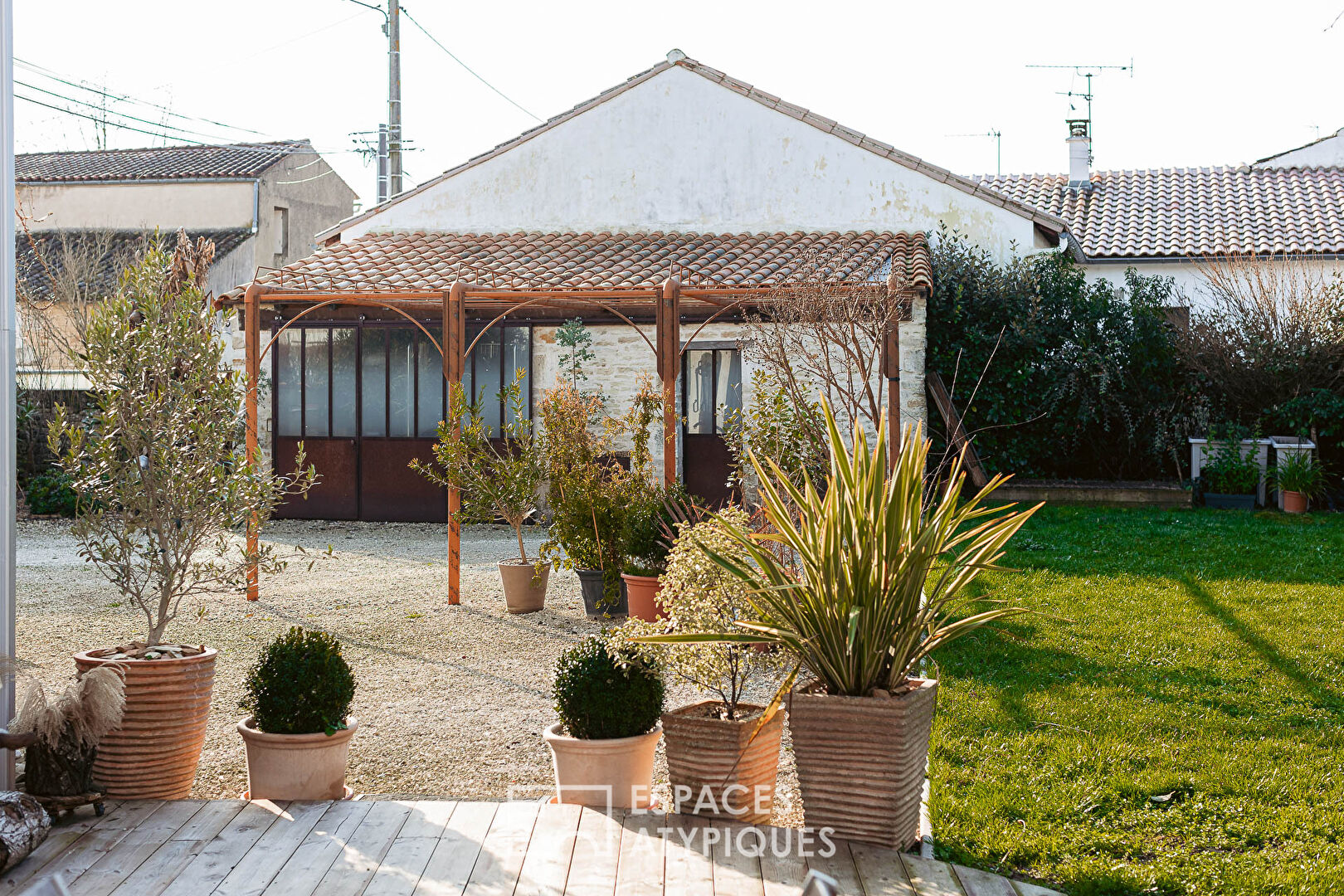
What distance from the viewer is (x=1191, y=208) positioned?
16.7 m

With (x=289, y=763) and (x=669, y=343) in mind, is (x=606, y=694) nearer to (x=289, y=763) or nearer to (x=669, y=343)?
(x=289, y=763)

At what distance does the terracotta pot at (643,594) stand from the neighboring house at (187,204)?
14.2 m

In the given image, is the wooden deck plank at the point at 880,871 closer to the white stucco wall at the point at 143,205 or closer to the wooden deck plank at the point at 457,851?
the wooden deck plank at the point at 457,851

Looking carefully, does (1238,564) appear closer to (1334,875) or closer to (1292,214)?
(1334,875)

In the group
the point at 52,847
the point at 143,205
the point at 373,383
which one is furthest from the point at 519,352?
the point at 143,205

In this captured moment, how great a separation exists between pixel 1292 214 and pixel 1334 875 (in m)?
15.2

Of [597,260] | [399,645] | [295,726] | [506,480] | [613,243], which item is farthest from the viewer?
[613,243]

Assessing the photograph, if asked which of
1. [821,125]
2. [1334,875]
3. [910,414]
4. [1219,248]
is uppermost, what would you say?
[821,125]

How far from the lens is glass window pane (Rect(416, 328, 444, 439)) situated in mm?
13336

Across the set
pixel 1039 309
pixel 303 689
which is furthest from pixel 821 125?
pixel 303 689

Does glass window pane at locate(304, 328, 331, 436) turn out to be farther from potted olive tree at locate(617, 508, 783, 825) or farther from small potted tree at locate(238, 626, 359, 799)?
potted olive tree at locate(617, 508, 783, 825)

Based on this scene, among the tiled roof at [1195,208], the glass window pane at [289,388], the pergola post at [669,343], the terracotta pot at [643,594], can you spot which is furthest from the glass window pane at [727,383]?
the terracotta pot at [643,594]

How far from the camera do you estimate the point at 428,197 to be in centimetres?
1479

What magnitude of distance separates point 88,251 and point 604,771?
18.2 metres
